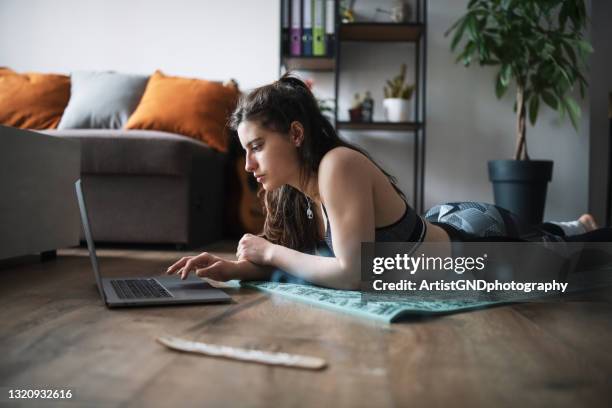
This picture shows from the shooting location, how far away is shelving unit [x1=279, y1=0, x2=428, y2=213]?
2.86 metres

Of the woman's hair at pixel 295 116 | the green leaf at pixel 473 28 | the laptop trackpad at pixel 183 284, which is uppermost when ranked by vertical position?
the green leaf at pixel 473 28

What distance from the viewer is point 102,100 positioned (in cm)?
274

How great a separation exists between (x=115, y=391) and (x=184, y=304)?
1.55 feet

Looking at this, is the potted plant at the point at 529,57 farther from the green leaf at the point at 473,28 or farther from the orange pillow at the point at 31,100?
the orange pillow at the point at 31,100

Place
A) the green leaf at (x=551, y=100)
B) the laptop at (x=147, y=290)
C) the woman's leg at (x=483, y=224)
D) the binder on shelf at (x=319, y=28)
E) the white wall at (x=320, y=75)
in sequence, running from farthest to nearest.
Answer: the white wall at (x=320, y=75)
the binder on shelf at (x=319, y=28)
the green leaf at (x=551, y=100)
the woman's leg at (x=483, y=224)
the laptop at (x=147, y=290)

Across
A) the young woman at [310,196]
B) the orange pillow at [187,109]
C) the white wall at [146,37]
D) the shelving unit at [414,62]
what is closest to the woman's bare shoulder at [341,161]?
the young woman at [310,196]

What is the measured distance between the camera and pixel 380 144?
3178 mm

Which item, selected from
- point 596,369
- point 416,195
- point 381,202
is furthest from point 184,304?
point 416,195

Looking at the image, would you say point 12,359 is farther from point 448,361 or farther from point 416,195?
point 416,195

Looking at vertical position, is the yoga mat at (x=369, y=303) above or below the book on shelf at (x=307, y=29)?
below

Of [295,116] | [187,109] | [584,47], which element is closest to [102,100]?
[187,109]

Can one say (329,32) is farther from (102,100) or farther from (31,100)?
(31,100)

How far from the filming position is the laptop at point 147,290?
106 centimetres

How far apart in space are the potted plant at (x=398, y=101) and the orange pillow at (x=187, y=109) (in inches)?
32.2
